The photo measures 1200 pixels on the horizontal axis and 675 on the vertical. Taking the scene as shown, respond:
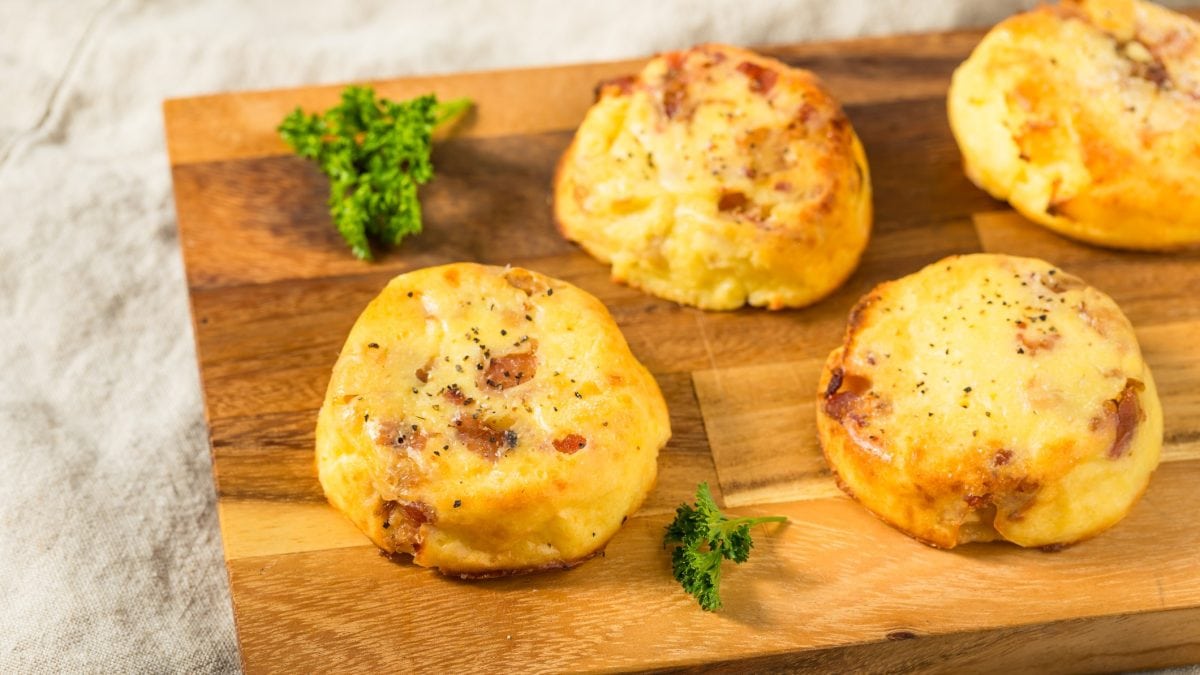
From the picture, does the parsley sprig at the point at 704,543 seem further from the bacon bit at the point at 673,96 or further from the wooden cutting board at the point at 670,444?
the bacon bit at the point at 673,96

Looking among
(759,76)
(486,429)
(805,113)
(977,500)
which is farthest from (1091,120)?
(486,429)

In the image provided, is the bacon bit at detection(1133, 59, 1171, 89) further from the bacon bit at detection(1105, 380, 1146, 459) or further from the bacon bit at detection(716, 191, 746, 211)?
the bacon bit at detection(716, 191, 746, 211)

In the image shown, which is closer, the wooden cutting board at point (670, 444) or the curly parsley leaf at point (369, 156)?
the wooden cutting board at point (670, 444)

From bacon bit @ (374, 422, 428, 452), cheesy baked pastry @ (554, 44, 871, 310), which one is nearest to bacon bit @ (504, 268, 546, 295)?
cheesy baked pastry @ (554, 44, 871, 310)

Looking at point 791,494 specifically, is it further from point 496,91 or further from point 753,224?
point 496,91

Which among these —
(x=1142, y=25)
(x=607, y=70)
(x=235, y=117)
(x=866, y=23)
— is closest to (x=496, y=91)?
(x=607, y=70)

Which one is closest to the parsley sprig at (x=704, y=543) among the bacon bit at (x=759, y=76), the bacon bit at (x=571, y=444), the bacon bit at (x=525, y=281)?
the bacon bit at (x=571, y=444)
